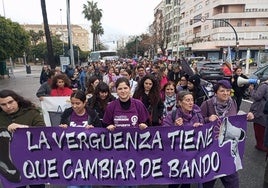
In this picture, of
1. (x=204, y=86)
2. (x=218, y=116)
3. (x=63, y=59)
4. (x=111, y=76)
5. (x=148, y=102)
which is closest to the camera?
(x=218, y=116)

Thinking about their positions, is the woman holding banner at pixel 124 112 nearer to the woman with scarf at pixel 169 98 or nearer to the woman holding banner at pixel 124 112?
the woman holding banner at pixel 124 112

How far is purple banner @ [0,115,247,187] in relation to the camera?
3465 millimetres

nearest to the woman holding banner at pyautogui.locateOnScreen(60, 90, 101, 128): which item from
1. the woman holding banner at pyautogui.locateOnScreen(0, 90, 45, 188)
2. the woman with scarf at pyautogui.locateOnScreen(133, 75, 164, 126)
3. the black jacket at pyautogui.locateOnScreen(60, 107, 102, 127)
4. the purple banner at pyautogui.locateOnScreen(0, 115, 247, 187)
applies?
the black jacket at pyautogui.locateOnScreen(60, 107, 102, 127)

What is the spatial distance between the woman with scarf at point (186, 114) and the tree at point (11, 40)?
2698cm

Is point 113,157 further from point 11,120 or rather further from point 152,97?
point 152,97

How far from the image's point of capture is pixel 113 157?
3.50 metres

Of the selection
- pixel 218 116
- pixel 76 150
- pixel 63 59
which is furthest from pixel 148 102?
pixel 63 59

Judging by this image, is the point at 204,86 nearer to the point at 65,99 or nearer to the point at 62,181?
the point at 65,99

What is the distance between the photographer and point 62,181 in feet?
11.5

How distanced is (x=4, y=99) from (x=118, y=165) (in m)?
1.47

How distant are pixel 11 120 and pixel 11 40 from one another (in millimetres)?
28144

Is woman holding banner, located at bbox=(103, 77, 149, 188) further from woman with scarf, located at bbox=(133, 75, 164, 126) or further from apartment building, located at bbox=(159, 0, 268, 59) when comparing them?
apartment building, located at bbox=(159, 0, 268, 59)

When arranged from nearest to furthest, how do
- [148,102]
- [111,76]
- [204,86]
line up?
1. [148,102]
2. [204,86]
3. [111,76]

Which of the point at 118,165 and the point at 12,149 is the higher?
the point at 12,149
